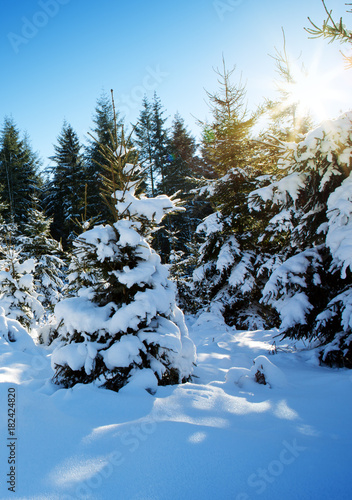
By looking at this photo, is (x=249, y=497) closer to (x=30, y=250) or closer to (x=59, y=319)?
(x=59, y=319)

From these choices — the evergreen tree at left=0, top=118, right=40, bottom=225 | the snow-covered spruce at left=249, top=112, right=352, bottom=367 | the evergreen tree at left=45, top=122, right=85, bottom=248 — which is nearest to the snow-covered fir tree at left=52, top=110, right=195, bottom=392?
the snow-covered spruce at left=249, top=112, right=352, bottom=367

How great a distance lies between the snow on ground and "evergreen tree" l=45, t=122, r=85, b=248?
2052cm

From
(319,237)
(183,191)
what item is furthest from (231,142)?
(183,191)

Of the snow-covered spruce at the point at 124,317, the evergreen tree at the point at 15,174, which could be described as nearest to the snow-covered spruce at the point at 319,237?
the snow-covered spruce at the point at 124,317

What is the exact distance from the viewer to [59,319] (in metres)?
3.69

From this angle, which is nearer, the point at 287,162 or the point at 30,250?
the point at 287,162

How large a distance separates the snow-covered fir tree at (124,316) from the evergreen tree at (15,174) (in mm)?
23971

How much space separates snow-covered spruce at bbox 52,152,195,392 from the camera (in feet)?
11.1

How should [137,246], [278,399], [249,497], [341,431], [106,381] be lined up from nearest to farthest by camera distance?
1. [249,497]
2. [341,431]
3. [278,399]
4. [106,381]
5. [137,246]

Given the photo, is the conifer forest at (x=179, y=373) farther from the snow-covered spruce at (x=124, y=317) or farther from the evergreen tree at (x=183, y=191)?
the evergreen tree at (x=183, y=191)

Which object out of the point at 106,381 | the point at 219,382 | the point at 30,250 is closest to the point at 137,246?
the point at 106,381

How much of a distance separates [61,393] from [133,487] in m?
1.66

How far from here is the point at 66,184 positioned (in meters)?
23.5

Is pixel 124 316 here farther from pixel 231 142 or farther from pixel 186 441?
pixel 231 142
